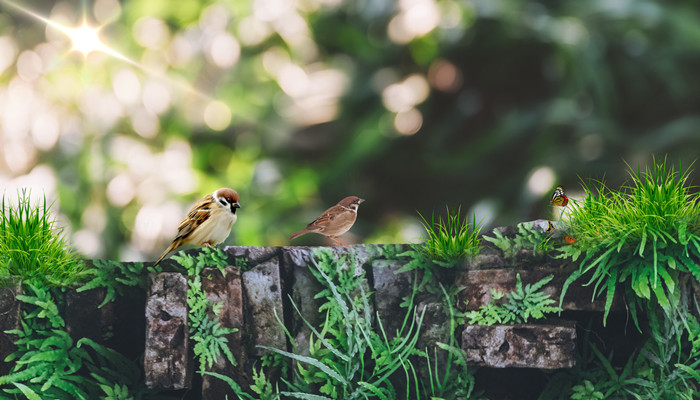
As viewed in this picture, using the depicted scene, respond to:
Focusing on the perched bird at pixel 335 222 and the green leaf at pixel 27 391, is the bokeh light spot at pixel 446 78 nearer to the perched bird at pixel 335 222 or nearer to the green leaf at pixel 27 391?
the perched bird at pixel 335 222

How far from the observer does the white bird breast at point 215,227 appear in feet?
2.44

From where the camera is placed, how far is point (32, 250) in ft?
2.51

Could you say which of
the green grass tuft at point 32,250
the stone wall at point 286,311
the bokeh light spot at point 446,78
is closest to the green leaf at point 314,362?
the stone wall at point 286,311

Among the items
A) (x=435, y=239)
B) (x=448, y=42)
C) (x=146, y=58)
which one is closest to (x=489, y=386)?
(x=435, y=239)

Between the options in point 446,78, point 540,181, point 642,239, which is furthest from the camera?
point 446,78

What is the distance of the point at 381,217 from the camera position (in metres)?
1.21

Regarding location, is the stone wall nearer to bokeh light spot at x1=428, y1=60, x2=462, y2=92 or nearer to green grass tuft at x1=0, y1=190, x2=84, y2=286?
green grass tuft at x1=0, y1=190, x2=84, y2=286

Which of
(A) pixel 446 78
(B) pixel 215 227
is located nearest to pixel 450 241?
(B) pixel 215 227

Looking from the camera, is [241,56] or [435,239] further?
[241,56]

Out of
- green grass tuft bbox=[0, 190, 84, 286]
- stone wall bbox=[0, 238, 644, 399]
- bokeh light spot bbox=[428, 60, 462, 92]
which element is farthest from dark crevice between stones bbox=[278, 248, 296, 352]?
bokeh light spot bbox=[428, 60, 462, 92]

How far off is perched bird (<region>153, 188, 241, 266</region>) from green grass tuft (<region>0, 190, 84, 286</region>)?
11 cm

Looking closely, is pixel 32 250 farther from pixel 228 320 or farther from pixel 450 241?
pixel 450 241

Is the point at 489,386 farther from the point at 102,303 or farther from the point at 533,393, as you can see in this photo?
the point at 102,303

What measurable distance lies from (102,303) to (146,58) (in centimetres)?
57
